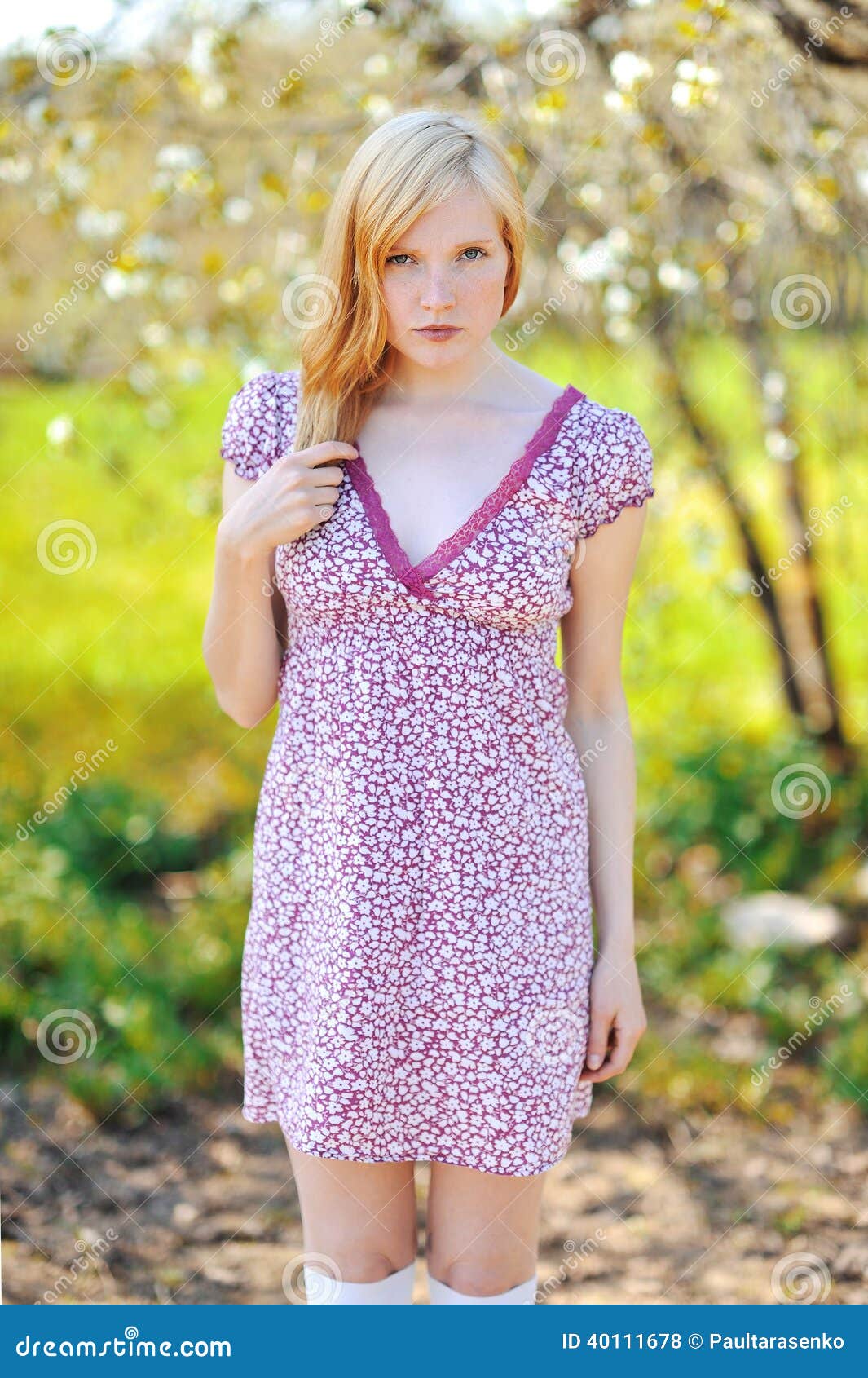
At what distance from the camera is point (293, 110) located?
9.75ft

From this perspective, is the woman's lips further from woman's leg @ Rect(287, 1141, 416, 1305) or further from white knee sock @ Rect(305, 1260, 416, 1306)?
white knee sock @ Rect(305, 1260, 416, 1306)

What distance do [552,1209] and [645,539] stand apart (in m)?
1.66

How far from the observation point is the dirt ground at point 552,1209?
2.55m

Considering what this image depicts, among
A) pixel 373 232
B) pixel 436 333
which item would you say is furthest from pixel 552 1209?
pixel 373 232

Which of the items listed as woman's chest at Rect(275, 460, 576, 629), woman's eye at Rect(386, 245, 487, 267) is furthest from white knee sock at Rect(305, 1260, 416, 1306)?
woman's eye at Rect(386, 245, 487, 267)

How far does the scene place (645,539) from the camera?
11.2 feet

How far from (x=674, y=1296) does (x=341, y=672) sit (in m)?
1.64

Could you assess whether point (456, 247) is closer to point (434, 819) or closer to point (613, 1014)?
point (434, 819)

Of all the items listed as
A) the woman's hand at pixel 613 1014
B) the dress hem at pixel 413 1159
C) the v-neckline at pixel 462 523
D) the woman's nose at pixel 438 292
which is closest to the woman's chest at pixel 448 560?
the v-neckline at pixel 462 523

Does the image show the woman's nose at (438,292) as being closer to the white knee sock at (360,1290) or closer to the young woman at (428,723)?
the young woman at (428,723)

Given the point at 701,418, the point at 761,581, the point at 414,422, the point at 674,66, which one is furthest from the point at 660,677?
the point at 414,422

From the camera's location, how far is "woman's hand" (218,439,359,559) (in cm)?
157

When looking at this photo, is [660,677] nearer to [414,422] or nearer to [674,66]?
[674,66]
